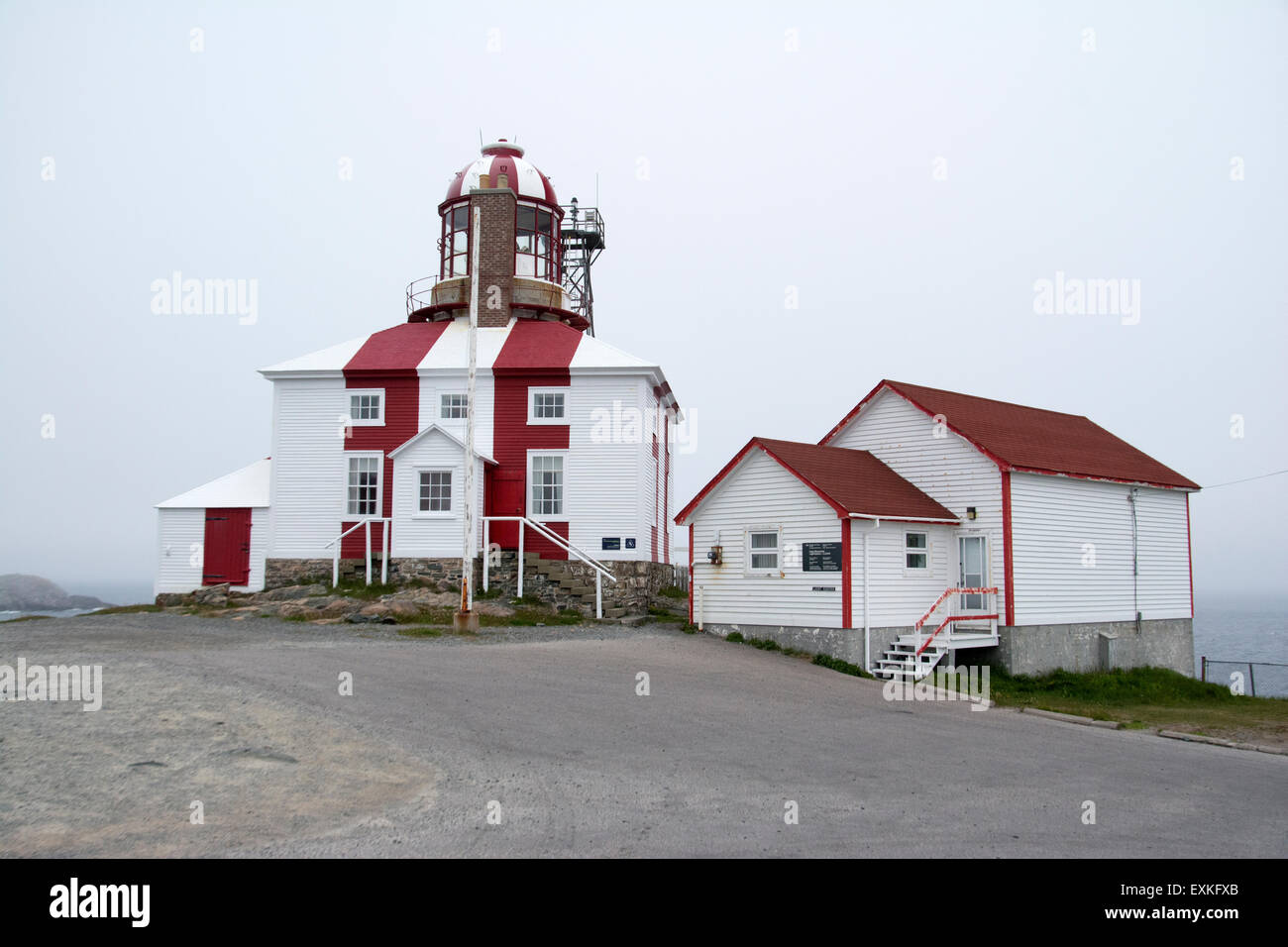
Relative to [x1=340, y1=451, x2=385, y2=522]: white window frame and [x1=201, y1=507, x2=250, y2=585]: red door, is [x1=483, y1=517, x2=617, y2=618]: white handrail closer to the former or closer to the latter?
[x1=340, y1=451, x2=385, y2=522]: white window frame

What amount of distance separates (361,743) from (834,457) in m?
15.1

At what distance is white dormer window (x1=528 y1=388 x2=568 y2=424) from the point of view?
29.2m

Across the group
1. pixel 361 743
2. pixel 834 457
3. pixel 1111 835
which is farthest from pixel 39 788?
pixel 834 457

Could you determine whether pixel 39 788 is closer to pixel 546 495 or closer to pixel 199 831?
pixel 199 831

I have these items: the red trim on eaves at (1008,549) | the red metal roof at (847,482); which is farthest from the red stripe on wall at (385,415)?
the red trim on eaves at (1008,549)

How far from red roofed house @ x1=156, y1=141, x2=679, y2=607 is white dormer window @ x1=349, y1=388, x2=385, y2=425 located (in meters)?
0.03

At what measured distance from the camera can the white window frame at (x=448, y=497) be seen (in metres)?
27.8

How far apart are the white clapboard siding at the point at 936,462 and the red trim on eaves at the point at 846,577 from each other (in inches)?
13.3

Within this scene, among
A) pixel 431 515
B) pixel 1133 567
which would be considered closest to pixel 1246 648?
pixel 1133 567

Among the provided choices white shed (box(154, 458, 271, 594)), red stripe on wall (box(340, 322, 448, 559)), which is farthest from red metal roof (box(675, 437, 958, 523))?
white shed (box(154, 458, 271, 594))

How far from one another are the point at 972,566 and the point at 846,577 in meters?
4.11

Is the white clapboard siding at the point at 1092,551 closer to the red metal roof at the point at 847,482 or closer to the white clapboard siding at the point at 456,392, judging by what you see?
the red metal roof at the point at 847,482

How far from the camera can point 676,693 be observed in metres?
15.5

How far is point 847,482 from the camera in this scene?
73.0 feet
